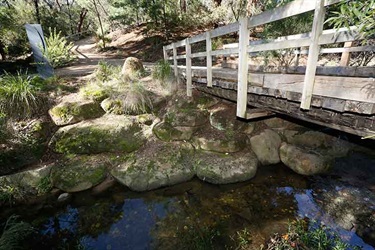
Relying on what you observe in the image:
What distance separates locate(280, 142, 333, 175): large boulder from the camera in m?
5.03

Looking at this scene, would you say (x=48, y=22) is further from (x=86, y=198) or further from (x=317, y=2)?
(x=317, y=2)

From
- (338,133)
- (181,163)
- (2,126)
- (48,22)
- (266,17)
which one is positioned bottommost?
(181,163)

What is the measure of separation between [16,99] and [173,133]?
4.55m

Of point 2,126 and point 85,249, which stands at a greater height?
point 2,126

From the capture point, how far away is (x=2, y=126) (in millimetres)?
5551

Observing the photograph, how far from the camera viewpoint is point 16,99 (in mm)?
6008

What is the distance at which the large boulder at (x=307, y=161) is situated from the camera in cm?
503

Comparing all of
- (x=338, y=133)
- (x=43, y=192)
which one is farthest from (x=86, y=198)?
(x=338, y=133)

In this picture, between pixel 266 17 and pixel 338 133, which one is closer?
pixel 266 17

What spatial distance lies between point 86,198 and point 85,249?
1.40m

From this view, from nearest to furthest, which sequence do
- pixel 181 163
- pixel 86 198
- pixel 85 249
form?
1. pixel 85 249
2. pixel 86 198
3. pixel 181 163

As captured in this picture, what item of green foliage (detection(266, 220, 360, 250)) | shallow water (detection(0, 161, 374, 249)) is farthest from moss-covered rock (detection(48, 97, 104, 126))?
green foliage (detection(266, 220, 360, 250))

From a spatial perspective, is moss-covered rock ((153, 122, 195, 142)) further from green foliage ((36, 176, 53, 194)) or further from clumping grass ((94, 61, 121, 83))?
clumping grass ((94, 61, 121, 83))

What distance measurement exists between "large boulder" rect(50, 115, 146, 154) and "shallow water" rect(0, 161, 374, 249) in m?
1.23
